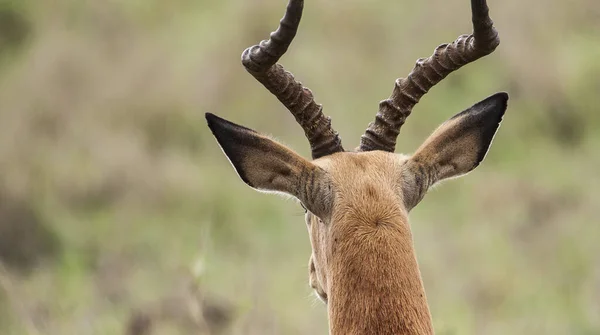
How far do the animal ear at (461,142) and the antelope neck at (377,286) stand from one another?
0.50 m

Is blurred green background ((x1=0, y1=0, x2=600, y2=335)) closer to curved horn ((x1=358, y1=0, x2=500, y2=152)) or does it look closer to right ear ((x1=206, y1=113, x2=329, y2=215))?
curved horn ((x1=358, y1=0, x2=500, y2=152))

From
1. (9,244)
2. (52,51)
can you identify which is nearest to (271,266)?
(9,244)

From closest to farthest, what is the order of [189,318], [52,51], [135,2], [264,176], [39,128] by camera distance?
[264,176] → [189,318] → [39,128] → [52,51] → [135,2]

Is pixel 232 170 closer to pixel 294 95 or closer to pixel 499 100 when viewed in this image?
pixel 294 95

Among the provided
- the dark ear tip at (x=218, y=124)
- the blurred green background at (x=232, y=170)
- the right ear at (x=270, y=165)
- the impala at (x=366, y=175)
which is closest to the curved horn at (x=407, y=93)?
the impala at (x=366, y=175)

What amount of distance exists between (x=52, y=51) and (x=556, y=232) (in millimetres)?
6519

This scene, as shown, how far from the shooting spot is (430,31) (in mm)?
15133

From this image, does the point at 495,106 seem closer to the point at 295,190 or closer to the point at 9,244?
the point at 295,190

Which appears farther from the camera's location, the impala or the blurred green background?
the blurred green background

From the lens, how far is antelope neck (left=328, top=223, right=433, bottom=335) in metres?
4.58

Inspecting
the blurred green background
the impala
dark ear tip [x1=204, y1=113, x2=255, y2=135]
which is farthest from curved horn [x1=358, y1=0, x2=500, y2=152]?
the blurred green background

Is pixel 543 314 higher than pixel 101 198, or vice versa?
pixel 101 198

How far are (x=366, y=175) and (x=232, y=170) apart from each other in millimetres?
8435

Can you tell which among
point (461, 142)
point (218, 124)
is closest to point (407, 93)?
point (461, 142)
